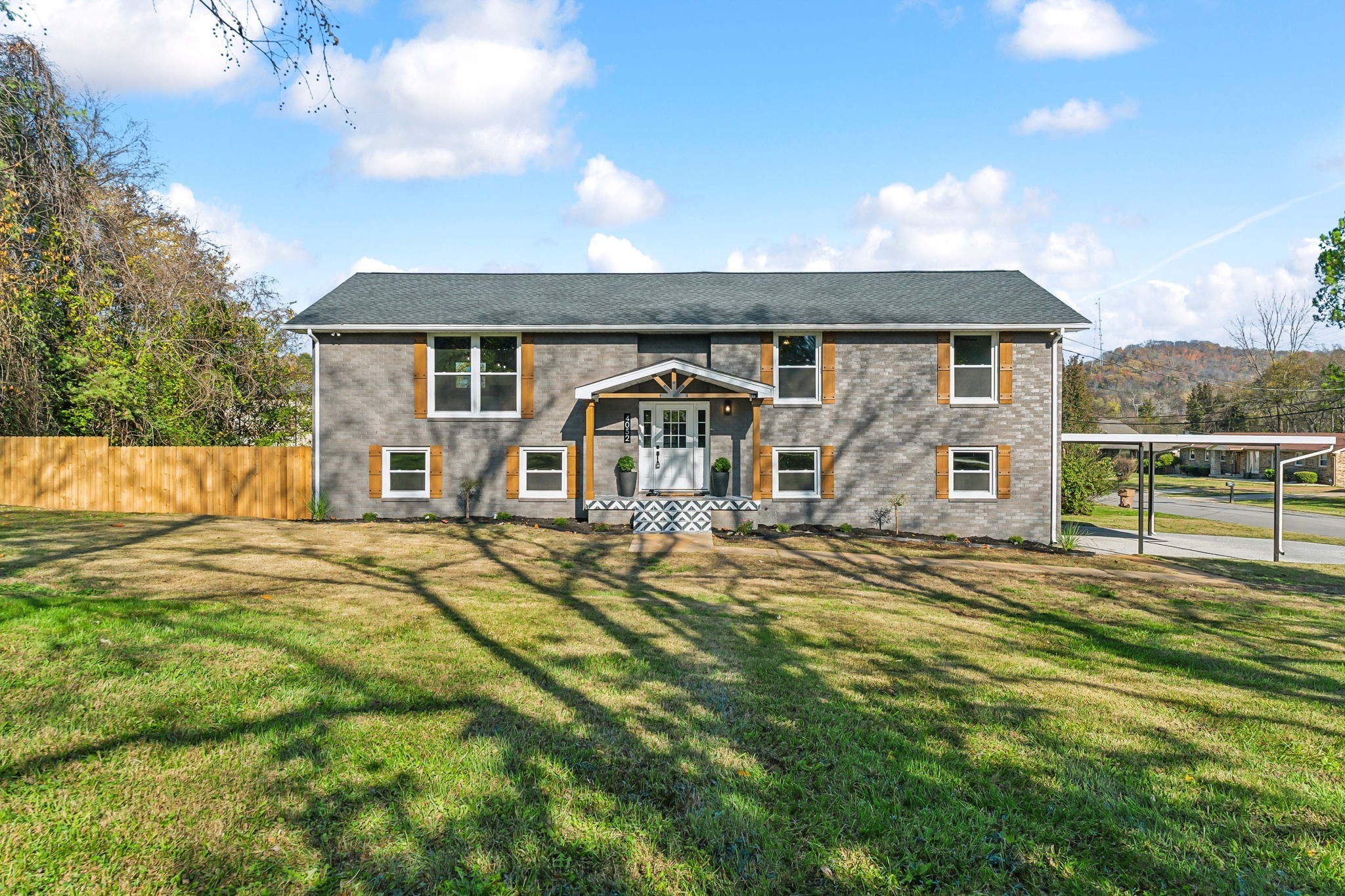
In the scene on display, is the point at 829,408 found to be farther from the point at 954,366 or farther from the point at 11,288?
the point at 11,288

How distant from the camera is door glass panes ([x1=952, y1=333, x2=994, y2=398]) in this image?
634 inches

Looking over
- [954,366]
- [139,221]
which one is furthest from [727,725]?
[139,221]

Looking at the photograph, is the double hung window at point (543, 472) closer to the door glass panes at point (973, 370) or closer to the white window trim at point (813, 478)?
the white window trim at point (813, 478)

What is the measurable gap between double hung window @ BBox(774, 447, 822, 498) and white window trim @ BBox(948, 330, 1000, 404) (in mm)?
3500

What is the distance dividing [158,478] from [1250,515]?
34360 mm

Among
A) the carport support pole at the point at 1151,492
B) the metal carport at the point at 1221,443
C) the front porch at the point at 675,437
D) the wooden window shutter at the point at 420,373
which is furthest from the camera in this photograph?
the carport support pole at the point at 1151,492

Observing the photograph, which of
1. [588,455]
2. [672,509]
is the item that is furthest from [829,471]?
[588,455]

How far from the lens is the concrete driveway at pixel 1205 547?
15039mm

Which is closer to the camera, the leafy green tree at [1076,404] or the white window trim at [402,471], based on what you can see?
the white window trim at [402,471]

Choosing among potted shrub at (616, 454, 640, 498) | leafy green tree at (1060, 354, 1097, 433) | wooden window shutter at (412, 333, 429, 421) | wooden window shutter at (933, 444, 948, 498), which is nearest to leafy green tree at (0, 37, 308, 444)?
wooden window shutter at (412, 333, 429, 421)

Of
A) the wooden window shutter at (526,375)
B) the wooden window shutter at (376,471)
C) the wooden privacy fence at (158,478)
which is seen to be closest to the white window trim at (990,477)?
the wooden window shutter at (526,375)

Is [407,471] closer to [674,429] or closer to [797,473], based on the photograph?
[674,429]

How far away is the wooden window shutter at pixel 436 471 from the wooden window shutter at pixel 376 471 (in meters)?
1.14

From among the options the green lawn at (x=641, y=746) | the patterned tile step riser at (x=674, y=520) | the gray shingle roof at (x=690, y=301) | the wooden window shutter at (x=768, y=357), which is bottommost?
the green lawn at (x=641, y=746)
